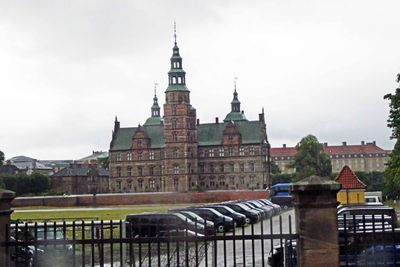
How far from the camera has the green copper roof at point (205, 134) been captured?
104 m

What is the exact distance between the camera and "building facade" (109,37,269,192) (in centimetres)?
9969

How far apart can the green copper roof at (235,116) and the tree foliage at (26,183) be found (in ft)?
110

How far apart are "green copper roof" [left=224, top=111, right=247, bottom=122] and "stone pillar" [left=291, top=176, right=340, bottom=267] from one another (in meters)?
103

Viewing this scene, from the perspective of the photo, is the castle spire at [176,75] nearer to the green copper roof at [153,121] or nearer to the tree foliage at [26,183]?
the green copper roof at [153,121]

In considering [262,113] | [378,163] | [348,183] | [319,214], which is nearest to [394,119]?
[348,183]

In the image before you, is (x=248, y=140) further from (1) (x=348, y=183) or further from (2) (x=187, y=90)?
(1) (x=348, y=183)

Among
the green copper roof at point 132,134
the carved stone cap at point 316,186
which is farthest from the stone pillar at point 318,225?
the green copper roof at point 132,134

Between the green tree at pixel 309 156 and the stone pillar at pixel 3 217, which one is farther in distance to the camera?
the green tree at pixel 309 156

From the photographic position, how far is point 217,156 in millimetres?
103562

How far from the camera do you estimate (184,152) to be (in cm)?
9975

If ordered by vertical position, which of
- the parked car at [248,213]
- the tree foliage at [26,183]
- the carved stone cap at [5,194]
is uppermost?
the tree foliage at [26,183]

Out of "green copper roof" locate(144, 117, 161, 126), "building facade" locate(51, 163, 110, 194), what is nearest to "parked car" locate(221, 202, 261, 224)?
"building facade" locate(51, 163, 110, 194)

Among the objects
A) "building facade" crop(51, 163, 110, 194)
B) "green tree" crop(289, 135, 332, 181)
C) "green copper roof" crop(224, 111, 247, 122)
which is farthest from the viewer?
"green copper roof" crop(224, 111, 247, 122)

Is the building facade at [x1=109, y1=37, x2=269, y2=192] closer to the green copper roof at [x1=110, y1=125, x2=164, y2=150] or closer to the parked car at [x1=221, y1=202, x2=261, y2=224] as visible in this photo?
the green copper roof at [x1=110, y1=125, x2=164, y2=150]
